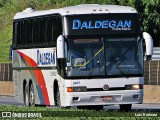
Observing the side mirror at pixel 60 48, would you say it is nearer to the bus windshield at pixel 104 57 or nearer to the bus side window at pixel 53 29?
the bus windshield at pixel 104 57

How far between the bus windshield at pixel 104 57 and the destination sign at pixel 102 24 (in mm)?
388

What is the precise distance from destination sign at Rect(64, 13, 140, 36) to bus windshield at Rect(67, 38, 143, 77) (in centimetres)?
39

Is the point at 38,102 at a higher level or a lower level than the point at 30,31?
lower

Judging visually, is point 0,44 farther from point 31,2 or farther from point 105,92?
point 105,92

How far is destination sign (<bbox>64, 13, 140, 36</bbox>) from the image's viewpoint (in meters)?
28.3

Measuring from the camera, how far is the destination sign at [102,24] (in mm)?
28312

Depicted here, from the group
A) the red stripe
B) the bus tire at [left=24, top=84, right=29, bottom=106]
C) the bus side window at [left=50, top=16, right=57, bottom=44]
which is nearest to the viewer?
the bus side window at [left=50, top=16, right=57, bottom=44]

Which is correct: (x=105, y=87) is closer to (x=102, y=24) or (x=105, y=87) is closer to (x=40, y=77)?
(x=102, y=24)

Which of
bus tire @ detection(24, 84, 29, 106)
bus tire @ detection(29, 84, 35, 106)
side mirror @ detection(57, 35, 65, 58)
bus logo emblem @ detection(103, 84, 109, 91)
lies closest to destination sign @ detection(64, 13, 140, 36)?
side mirror @ detection(57, 35, 65, 58)

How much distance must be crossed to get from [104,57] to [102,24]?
135 centimetres

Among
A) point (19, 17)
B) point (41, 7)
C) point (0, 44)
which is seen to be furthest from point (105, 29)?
point (41, 7)

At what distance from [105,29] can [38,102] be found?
17.2ft

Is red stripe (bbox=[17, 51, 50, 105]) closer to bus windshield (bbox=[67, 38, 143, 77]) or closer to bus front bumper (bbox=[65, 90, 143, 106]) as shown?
bus front bumper (bbox=[65, 90, 143, 106])

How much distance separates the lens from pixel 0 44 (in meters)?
87.7
